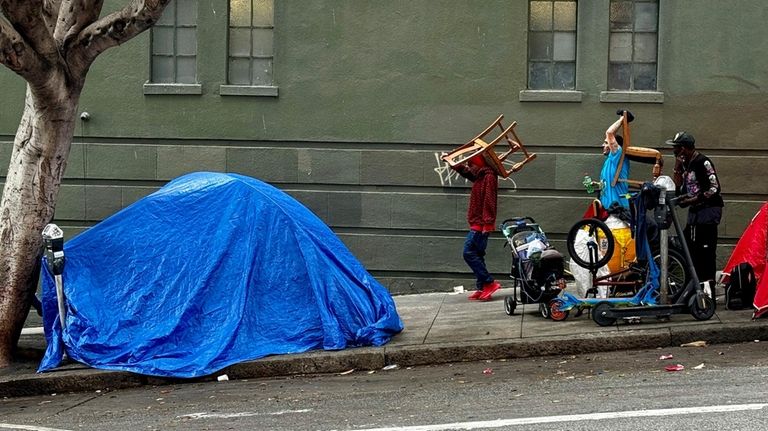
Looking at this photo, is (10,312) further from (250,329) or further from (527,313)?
(527,313)

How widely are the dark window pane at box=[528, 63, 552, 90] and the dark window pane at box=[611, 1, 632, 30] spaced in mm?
1022

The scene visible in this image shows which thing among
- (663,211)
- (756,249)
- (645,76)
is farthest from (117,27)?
(645,76)

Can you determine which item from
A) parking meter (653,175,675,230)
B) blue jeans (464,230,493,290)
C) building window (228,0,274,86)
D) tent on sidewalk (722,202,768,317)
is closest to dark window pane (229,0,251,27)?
building window (228,0,274,86)

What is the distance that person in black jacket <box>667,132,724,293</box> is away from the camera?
35.8 feet

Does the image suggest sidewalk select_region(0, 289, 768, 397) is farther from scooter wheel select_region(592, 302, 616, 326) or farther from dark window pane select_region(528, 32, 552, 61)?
dark window pane select_region(528, 32, 552, 61)

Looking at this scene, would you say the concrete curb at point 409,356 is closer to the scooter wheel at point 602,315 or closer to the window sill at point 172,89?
the scooter wheel at point 602,315

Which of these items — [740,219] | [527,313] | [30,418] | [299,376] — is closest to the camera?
[30,418]

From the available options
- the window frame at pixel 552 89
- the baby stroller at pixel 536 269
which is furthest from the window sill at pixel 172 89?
the baby stroller at pixel 536 269

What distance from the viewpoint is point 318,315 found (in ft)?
33.4

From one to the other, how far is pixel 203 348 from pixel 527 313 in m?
3.42

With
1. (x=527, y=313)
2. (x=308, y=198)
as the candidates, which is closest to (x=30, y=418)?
→ (x=527, y=313)

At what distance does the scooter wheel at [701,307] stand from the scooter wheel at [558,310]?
46.8 inches

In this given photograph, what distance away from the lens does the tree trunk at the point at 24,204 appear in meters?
10.3

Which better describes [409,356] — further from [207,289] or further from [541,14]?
[541,14]
